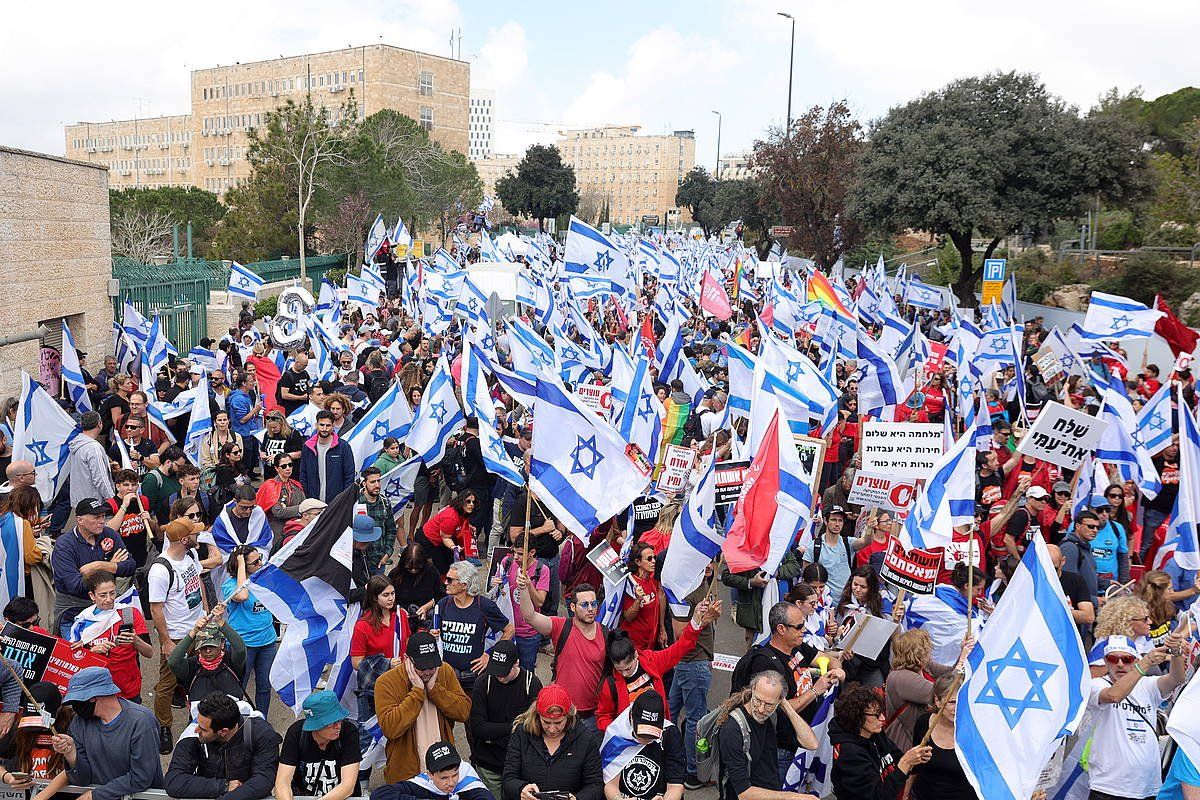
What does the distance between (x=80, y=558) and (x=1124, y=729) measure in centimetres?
660

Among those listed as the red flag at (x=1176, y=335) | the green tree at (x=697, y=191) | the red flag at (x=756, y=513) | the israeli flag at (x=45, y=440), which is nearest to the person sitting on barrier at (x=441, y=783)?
the red flag at (x=756, y=513)

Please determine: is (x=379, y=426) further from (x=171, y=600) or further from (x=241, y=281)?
(x=241, y=281)

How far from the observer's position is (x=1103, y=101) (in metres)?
52.1

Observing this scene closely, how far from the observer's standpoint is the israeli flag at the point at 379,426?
10312 mm

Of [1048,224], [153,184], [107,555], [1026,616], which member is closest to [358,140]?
[1048,224]

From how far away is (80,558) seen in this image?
24.4 ft

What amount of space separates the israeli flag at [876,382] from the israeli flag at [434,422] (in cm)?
501

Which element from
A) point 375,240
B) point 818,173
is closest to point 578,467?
point 375,240

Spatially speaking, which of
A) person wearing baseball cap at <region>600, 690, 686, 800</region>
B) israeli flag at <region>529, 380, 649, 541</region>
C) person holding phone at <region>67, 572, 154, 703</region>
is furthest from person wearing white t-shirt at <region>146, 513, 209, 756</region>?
person wearing baseball cap at <region>600, 690, 686, 800</region>

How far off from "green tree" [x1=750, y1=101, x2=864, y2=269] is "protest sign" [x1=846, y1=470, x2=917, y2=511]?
36629mm

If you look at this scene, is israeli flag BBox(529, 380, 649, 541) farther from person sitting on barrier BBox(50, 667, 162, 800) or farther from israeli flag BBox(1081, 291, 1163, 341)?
israeli flag BBox(1081, 291, 1163, 341)

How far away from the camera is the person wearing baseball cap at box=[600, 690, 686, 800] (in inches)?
212

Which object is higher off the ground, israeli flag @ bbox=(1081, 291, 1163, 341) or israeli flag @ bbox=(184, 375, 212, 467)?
israeli flag @ bbox=(1081, 291, 1163, 341)

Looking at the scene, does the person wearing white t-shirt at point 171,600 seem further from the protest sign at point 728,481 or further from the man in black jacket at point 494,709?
the protest sign at point 728,481
